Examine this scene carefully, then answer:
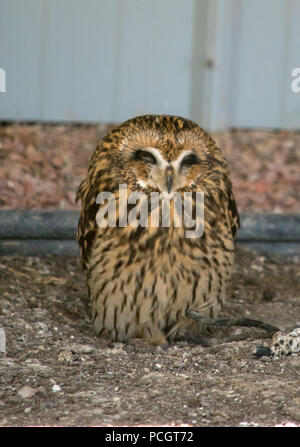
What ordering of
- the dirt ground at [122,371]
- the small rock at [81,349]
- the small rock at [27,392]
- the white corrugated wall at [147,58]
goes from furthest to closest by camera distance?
the white corrugated wall at [147,58] → the small rock at [81,349] → the small rock at [27,392] → the dirt ground at [122,371]

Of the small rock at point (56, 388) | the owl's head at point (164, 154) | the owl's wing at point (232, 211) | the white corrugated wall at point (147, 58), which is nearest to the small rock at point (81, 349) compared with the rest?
the small rock at point (56, 388)

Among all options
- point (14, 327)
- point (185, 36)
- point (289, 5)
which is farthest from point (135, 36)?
point (14, 327)

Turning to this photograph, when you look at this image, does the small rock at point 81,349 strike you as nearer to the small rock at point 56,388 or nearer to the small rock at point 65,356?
the small rock at point 65,356

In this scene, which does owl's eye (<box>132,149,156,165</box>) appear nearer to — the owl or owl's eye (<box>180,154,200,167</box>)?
the owl

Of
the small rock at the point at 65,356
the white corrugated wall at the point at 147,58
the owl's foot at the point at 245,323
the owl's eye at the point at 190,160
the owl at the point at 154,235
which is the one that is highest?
the white corrugated wall at the point at 147,58

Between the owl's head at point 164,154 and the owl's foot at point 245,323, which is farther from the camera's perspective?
the owl's foot at point 245,323

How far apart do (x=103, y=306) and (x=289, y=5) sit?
371 cm

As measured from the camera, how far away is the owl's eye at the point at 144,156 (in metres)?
3.66

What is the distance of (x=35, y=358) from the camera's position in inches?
136

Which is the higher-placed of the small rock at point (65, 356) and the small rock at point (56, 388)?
the small rock at point (65, 356)

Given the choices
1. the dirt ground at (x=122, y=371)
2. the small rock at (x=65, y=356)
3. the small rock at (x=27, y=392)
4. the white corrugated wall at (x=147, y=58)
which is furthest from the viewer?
the white corrugated wall at (x=147, y=58)

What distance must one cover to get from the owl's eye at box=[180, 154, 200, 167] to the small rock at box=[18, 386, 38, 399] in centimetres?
120

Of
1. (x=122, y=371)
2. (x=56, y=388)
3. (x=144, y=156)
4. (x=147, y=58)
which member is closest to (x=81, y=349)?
(x=122, y=371)
